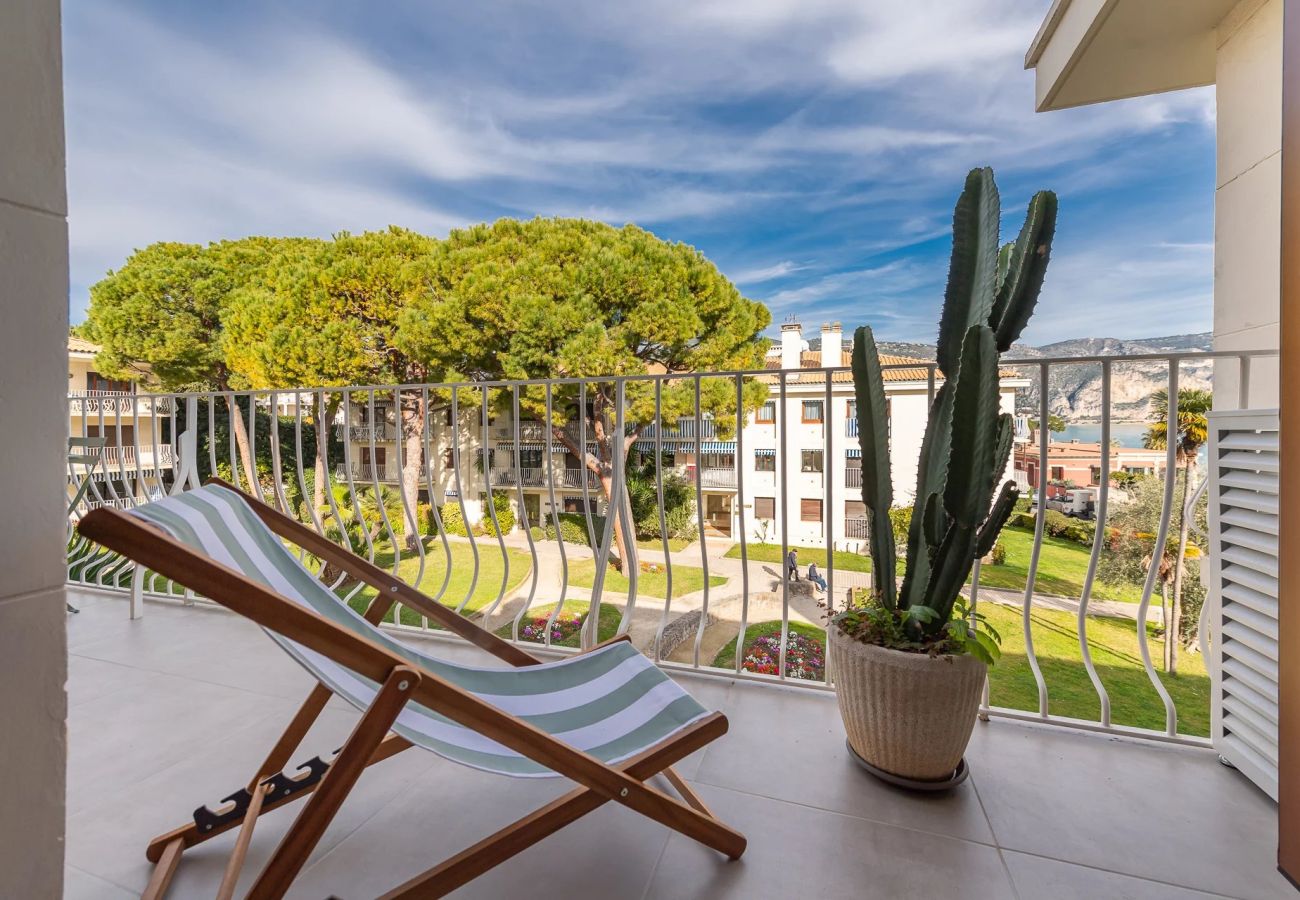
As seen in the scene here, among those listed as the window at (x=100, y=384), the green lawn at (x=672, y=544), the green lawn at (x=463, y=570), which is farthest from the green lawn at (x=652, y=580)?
the window at (x=100, y=384)

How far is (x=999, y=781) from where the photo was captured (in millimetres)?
1710

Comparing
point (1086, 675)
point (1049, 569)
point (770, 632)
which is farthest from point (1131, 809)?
point (1049, 569)

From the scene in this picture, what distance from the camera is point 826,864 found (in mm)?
1393

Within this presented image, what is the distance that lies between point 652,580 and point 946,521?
14.2 m

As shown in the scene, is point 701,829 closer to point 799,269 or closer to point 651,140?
point 651,140

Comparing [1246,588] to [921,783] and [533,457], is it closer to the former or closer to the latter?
[921,783]

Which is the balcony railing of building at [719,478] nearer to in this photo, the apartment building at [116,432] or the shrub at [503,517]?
the shrub at [503,517]

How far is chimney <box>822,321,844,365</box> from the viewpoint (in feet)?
66.4

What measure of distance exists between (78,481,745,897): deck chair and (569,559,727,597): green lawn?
11.7m

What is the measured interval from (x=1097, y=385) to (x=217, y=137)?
23.5 metres

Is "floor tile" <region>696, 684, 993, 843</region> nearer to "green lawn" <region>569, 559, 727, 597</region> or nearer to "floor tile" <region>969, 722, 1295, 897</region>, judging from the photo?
"floor tile" <region>969, 722, 1295, 897</region>

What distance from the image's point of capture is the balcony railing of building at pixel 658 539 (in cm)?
202

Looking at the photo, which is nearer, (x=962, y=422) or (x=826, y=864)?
(x=826, y=864)

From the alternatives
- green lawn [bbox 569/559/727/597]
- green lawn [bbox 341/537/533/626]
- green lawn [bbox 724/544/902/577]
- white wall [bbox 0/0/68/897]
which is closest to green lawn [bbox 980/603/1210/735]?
green lawn [bbox 724/544/902/577]
